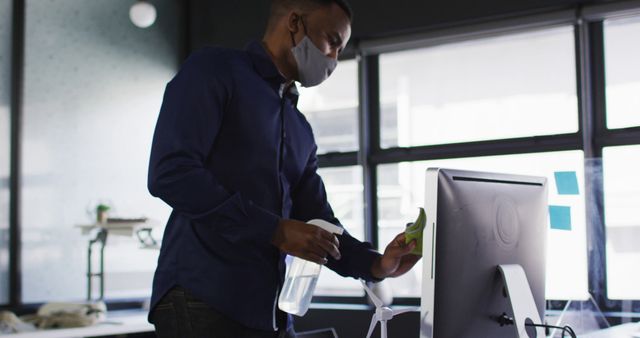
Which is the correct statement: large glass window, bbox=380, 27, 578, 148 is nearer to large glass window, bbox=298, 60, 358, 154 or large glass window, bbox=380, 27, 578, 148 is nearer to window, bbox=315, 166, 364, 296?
large glass window, bbox=298, 60, 358, 154

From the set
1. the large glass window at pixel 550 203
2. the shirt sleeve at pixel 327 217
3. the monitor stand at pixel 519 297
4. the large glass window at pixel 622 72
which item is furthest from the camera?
the large glass window at pixel 622 72

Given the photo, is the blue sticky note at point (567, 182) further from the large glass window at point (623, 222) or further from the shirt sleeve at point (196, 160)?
the shirt sleeve at point (196, 160)

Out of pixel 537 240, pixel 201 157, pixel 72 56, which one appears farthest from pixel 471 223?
pixel 72 56

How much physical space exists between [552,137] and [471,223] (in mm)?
2485

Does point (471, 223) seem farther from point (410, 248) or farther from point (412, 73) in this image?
point (412, 73)

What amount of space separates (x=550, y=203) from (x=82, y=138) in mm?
2509

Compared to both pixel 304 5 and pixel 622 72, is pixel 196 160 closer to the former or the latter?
pixel 304 5

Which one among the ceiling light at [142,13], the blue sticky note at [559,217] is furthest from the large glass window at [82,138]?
the blue sticky note at [559,217]

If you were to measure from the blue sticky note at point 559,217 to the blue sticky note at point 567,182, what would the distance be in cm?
9

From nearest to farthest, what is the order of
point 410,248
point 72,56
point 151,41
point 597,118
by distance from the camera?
1. point 410,248
2. point 597,118
3. point 72,56
4. point 151,41

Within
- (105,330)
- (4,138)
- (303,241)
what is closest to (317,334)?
(105,330)

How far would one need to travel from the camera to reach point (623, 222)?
3400 millimetres

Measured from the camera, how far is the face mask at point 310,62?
1540 millimetres

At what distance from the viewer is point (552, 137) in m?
3.60
